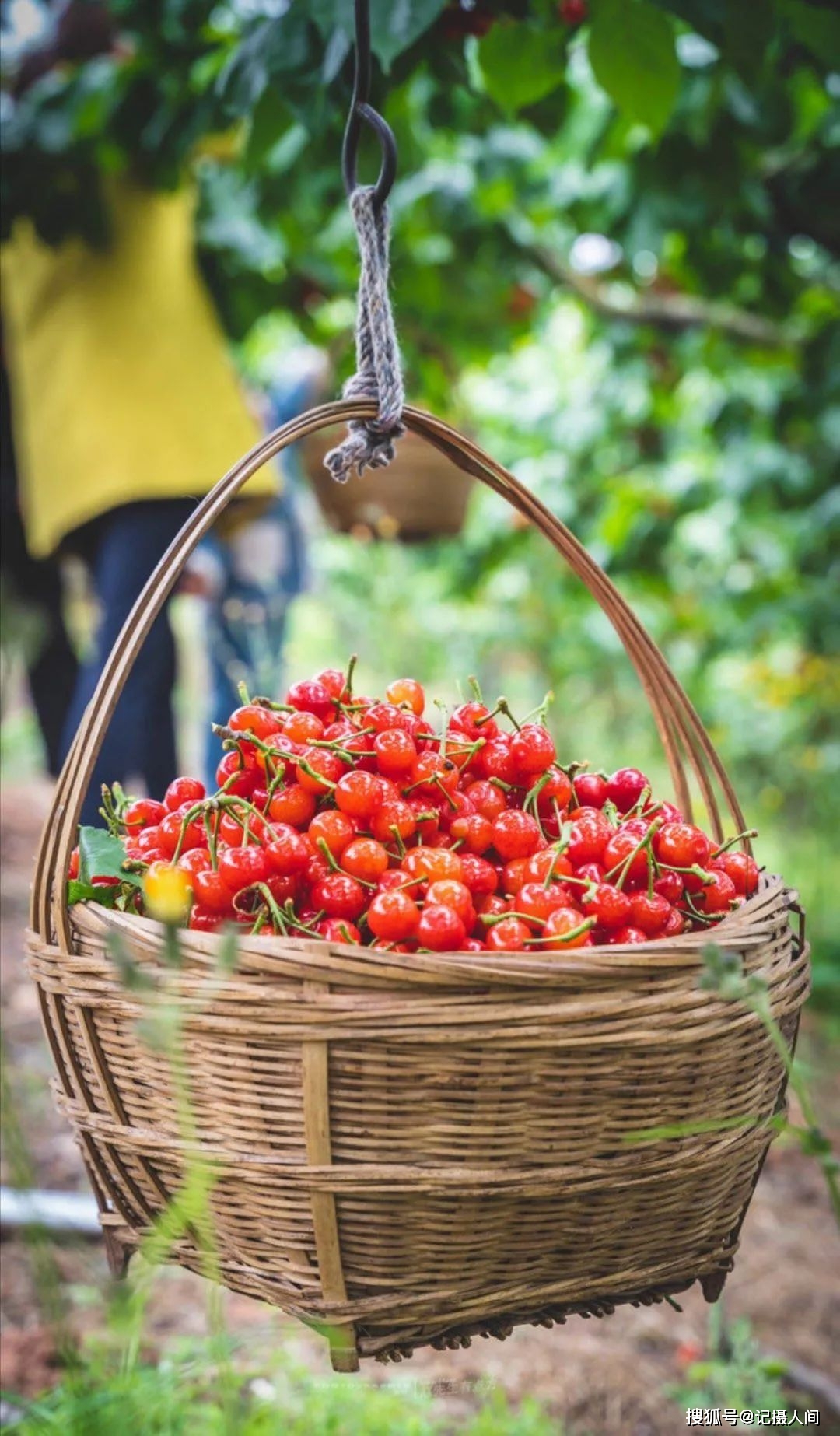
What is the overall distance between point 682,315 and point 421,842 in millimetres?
3094

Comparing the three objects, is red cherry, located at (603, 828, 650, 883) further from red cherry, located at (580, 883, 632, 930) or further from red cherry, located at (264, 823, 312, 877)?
red cherry, located at (264, 823, 312, 877)

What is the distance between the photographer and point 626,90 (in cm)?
129

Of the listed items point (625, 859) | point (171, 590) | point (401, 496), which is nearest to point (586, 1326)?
point (625, 859)

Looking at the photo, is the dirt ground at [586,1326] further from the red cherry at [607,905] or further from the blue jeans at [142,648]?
the red cherry at [607,905]

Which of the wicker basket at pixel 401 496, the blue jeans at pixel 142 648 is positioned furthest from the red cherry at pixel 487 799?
the wicker basket at pixel 401 496

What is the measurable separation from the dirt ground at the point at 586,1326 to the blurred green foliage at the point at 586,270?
1459 millimetres

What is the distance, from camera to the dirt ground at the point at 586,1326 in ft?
4.98

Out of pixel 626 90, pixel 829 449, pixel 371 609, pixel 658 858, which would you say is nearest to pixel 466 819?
pixel 658 858

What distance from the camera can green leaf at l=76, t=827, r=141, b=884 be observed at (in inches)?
33.1

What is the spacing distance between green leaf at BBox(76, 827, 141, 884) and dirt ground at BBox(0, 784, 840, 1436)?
0.68m

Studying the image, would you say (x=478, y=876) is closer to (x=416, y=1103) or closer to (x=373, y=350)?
(x=416, y=1103)

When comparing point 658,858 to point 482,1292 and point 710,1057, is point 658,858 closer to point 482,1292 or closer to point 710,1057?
point 710,1057

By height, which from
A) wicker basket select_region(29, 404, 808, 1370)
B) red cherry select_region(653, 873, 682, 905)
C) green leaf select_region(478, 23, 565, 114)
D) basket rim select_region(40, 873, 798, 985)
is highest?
green leaf select_region(478, 23, 565, 114)

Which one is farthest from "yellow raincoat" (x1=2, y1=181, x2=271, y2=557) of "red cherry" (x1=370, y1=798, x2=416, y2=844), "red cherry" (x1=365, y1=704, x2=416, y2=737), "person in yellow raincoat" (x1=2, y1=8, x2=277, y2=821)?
"red cherry" (x1=370, y1=798, x2=416, y2=844)
